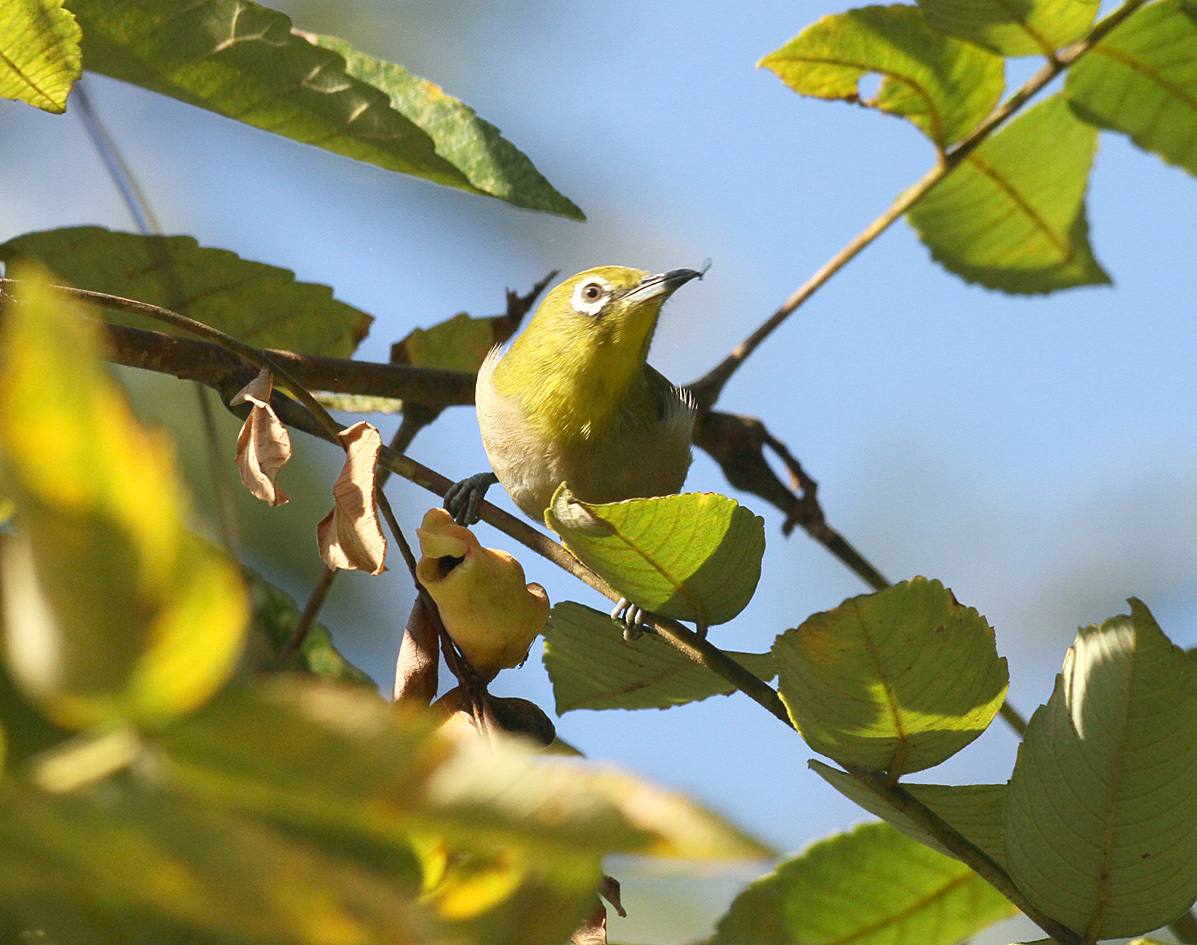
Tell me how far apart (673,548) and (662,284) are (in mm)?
2063

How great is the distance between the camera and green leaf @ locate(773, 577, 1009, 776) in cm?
141

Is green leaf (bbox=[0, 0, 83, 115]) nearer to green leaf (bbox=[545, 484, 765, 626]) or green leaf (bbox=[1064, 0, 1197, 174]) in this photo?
green leaf (bbox=[545, 484, 765, 626])

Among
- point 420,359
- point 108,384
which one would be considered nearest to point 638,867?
point 108,384

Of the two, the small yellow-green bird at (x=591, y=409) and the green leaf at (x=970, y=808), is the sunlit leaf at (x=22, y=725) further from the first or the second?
the small yellow-green bird at (x=591, y=409)

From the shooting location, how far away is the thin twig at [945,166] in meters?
2.49

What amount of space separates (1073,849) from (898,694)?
26 centimetres

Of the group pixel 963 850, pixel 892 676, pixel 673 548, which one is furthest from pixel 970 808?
pixel 673 548

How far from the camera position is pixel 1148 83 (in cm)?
268

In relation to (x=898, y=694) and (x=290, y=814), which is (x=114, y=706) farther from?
(x=898, y=694)

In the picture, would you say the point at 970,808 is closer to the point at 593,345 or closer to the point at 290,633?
the point at 290,633

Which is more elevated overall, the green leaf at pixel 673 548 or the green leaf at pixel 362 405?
the green leaf at pixel 362 405

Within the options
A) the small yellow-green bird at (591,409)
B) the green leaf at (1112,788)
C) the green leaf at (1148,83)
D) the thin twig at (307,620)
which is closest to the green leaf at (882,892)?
the green leaf at (1112,788)

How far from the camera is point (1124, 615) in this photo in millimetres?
1405

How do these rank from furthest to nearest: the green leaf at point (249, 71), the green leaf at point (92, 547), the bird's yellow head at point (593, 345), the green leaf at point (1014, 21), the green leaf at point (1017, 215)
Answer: the bird's yellow head at point (593, 345), the green leaf at point (1017, 215), the green leaf at point (1014, 21), the green leaf at point (249, 71), the green leaf at point (92, 547)
